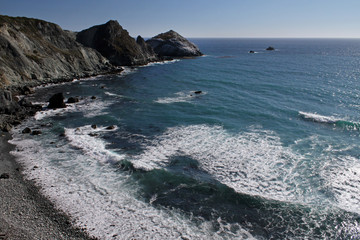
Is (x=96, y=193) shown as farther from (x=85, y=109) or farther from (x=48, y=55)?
(x=48, y=55)

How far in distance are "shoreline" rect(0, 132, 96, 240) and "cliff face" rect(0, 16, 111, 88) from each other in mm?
38459

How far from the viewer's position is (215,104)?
160 feet

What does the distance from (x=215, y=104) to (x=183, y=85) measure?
20.2 m

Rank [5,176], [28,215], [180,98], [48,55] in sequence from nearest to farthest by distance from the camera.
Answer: [28,215] → [5,176] → [180,98] → [48,55]

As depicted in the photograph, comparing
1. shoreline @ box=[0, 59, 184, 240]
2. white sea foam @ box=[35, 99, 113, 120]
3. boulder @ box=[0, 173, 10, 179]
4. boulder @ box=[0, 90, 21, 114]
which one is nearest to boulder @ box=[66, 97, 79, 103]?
white sea foam @ box=[35, 99, 113, 120]

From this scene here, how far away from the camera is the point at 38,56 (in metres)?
66.6

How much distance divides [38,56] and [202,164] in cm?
6042

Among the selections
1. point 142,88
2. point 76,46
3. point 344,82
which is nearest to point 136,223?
point 142,88

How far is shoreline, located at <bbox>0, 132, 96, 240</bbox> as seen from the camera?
1692 cm

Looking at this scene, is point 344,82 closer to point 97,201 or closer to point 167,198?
point 167,198

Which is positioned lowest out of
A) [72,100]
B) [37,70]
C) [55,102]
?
[72,100]

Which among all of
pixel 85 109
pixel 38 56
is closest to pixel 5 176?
pixel 85 109

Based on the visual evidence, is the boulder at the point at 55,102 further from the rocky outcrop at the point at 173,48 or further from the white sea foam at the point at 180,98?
the rocky outcrop at the point at 173,48

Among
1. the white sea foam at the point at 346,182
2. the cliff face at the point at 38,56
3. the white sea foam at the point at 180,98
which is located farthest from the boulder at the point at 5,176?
the cliff face at the point at 38,56
